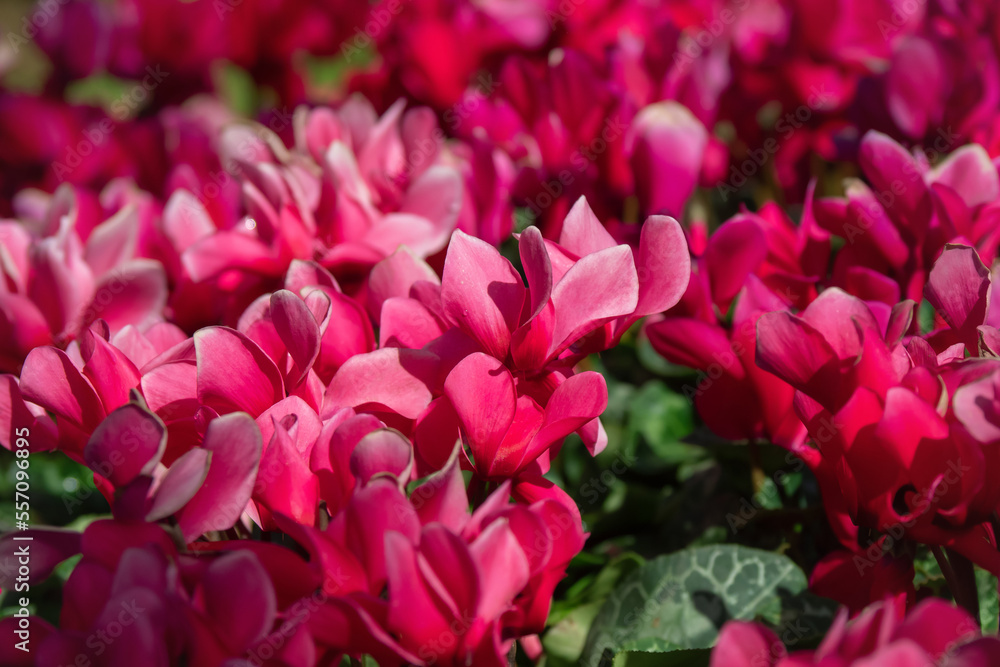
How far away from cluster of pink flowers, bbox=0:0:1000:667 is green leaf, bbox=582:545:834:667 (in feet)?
0.42

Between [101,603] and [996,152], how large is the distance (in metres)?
0.99

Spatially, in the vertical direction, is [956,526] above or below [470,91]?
below

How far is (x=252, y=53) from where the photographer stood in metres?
1.76

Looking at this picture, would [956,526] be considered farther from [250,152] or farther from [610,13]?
[610,13]

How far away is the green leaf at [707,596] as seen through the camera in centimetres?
81

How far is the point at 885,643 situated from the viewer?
0.42m

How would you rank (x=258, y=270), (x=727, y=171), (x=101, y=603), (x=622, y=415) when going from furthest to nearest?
(x=727, y=171), (x=622, y=415), (x=258, y=270), (x=101, y=603)

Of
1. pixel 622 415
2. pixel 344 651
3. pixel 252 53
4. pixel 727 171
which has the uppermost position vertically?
pixel 252 53

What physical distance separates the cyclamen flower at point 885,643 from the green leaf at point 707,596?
35 cm

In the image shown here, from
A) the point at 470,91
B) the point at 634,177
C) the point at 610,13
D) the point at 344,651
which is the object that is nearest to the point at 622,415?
the point at 634,177

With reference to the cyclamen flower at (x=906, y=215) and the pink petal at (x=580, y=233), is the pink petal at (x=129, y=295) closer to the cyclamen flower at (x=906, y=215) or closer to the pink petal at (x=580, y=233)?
the pink petal at (x=580, y=233)

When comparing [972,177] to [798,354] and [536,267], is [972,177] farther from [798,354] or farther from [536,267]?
[536,267]

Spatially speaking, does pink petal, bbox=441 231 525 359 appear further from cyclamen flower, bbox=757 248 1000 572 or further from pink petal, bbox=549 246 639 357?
cyclamen flower, bbox=757 248 1000 572

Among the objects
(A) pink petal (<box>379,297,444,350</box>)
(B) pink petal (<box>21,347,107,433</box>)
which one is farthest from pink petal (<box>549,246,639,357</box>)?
(B) pink petal (<box>21,347,107,433</box>)
